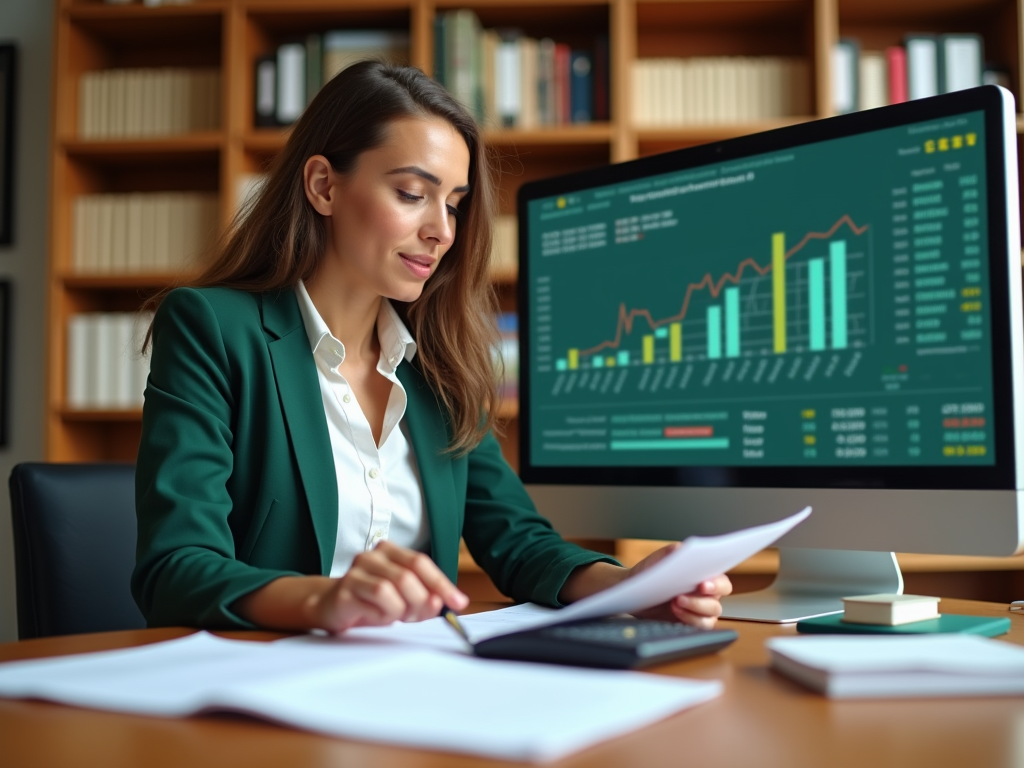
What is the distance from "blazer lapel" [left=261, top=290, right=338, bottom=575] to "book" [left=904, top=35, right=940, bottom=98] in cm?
216

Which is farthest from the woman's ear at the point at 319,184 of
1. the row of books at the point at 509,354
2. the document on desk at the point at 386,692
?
the row of books at the point at 509,354

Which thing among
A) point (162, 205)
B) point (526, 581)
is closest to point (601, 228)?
point (526, 581)

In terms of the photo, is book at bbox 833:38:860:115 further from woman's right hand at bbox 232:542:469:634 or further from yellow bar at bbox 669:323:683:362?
woman's right hand at bbox 232:542:469:634

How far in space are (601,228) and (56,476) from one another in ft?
2.58

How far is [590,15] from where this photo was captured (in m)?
2.82

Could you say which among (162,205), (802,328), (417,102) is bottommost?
(802,328)

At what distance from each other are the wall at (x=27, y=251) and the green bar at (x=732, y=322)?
2651 mm

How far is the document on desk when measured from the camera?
1.53 feet

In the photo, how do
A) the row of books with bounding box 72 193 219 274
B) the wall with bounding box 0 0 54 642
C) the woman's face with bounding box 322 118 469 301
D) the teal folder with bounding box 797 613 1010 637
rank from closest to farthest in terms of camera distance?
1. the teal folder with bounding box 797 613 1010 637
2. the woman's face with bounding box 322 118 469 301
3. the row of books with bounding box 72 193 219 274
4. the wall with bounding box 0 0 54 642

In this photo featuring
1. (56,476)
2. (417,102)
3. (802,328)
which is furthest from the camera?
(417,102)

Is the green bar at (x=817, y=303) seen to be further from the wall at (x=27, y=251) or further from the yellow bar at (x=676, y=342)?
the wall at (x=27, y=251)

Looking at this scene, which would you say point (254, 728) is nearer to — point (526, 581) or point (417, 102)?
point (526, 581)

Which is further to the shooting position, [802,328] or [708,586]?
[802,328]

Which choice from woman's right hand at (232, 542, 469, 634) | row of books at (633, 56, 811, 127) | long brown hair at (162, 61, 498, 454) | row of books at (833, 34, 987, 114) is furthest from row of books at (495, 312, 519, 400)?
woman's right hand at (232, 542, 469, 634)
